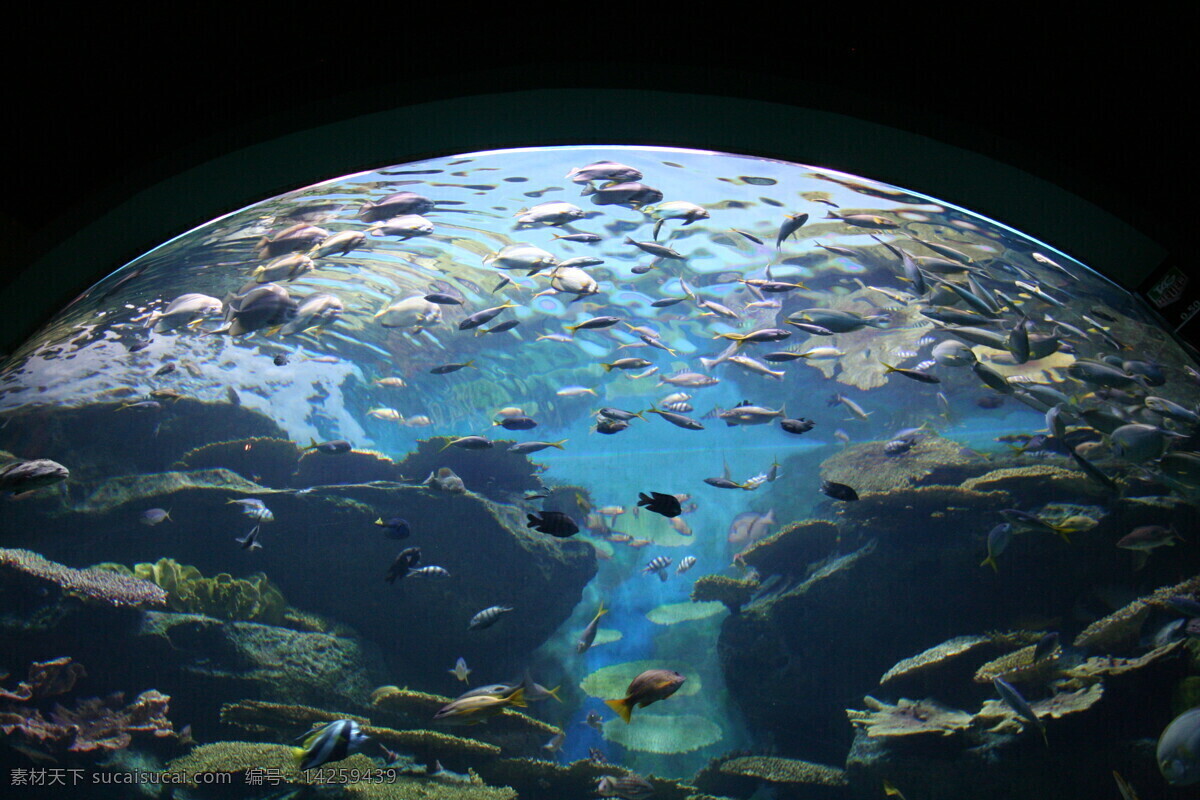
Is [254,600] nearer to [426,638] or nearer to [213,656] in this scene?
[213,656]

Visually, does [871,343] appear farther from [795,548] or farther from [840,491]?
[840,491]

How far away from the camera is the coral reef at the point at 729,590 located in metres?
11.7

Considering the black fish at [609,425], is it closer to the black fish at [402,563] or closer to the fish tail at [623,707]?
the black fish at [402,563]

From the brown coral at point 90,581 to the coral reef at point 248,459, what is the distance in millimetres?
4419

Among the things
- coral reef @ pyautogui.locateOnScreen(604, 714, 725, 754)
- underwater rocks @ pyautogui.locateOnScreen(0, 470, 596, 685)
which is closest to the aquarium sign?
underwater rocks @ pyautogui.locateOnScreen(0, 470, 596, 685)

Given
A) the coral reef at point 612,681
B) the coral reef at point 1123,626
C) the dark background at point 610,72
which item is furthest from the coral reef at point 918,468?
the dark background at point 610,72

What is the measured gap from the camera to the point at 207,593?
10172 mm

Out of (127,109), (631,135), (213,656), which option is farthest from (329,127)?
(213,656)

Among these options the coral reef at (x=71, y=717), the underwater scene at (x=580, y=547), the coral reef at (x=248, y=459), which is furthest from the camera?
the coral reef at (x=248, y=459)

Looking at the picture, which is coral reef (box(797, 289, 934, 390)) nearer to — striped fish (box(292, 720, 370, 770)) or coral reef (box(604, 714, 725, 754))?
coral reef (box(604, 714, 725, 754))

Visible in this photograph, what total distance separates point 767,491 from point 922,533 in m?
13.6

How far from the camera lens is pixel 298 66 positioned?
2.12m

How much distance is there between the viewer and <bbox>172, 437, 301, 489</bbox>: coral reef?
13227 millimetres

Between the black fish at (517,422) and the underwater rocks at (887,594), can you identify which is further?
the underwater rocks at (887,594)
